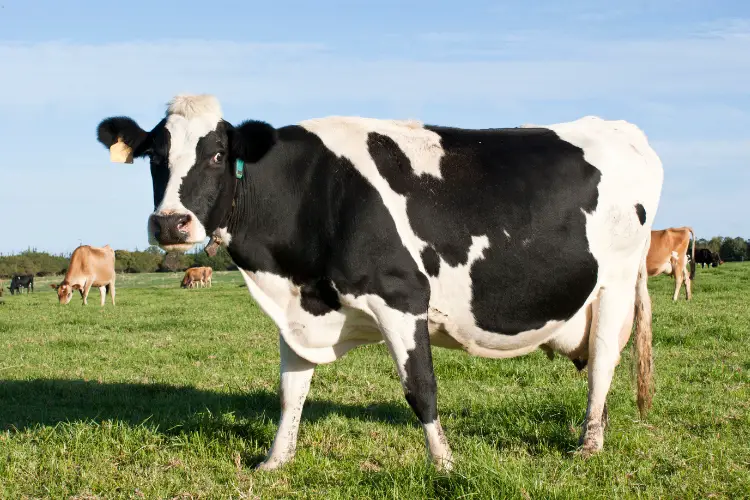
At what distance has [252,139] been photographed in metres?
5.26

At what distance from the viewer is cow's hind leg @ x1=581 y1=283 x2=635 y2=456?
6.07 meters

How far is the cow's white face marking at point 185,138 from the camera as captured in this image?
4.88 metres

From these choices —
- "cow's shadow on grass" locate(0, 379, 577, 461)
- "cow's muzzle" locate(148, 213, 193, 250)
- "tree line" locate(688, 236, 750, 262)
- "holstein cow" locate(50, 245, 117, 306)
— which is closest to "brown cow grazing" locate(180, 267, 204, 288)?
"holstein cow" locate(50, 245, 117, 306)

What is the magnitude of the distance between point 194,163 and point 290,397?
6.44 ft

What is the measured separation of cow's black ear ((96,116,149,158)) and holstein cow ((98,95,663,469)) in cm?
1

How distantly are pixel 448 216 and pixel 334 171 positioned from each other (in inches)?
34.2

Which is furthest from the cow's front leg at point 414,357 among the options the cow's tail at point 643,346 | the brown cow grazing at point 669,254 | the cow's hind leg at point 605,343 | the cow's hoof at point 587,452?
the brown cow grazing at point 669,254

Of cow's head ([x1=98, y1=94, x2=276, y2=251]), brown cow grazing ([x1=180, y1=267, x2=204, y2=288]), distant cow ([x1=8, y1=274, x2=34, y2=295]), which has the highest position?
cow's head ([x1=98, y1=94, x2=276, y2=251])

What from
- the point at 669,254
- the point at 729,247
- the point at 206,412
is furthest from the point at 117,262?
the point at 206,412

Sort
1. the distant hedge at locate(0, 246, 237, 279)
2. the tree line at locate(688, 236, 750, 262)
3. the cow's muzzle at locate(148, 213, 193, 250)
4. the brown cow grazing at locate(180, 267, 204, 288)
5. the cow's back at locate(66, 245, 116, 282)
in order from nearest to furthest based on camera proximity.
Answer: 1. the cow's muzzle at locate(148, 213, 193, 250)
2. the cow's back at locate(66, 245, 116, 282)
3. the brown cow grazing at locate(180, 267, 204, 288)
4. the tree line at locate(688, 236, 750, 262)
5. the distant hedge at locate(0, 246, 237, 279)

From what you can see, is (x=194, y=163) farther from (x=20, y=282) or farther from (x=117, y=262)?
(x=117, y=262)

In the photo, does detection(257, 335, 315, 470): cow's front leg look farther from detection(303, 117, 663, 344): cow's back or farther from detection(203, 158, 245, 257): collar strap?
detection(303, 117, 663, 344): cow's back

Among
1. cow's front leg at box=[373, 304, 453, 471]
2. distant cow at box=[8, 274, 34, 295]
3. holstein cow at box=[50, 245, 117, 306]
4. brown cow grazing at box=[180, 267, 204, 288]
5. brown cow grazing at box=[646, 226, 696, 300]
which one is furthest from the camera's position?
distant cow at box=[8, 274, 34, 295]

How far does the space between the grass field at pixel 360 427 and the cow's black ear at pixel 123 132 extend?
229 centimetres
